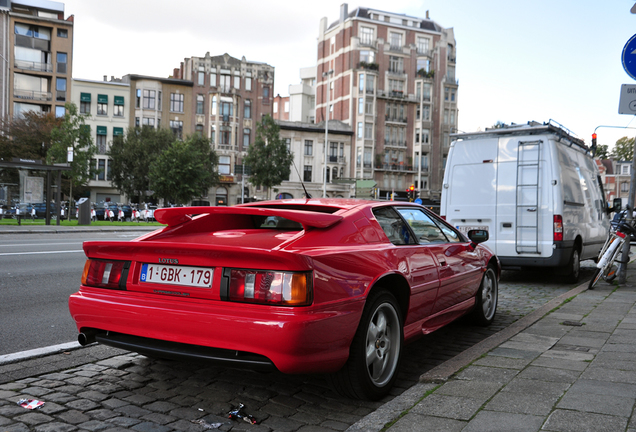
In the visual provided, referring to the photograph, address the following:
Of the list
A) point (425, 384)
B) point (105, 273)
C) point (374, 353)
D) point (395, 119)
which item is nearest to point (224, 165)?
point (395, 119)

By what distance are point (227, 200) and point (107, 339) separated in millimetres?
61725

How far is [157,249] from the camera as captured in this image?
12.5ft

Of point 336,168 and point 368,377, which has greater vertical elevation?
point 336,168

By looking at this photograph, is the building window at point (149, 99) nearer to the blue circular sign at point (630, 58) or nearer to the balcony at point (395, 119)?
the balcony at point (395, 119)

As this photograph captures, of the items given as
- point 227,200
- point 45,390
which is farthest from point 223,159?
point 45,390

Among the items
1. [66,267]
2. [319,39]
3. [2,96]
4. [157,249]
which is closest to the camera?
[157,249]

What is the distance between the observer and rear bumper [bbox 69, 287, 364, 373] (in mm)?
3328

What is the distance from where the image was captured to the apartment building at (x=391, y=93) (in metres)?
72.9

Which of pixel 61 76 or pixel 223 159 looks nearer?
pixel 61 76

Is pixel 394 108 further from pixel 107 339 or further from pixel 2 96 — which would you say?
pixel 107 339

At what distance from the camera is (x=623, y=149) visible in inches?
4154

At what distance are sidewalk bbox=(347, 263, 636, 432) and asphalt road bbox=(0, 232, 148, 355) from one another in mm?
3530

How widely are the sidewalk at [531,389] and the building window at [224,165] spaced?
61126 mm

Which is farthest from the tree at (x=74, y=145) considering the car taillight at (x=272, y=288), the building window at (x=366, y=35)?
the building window at (x=366, y=35)
